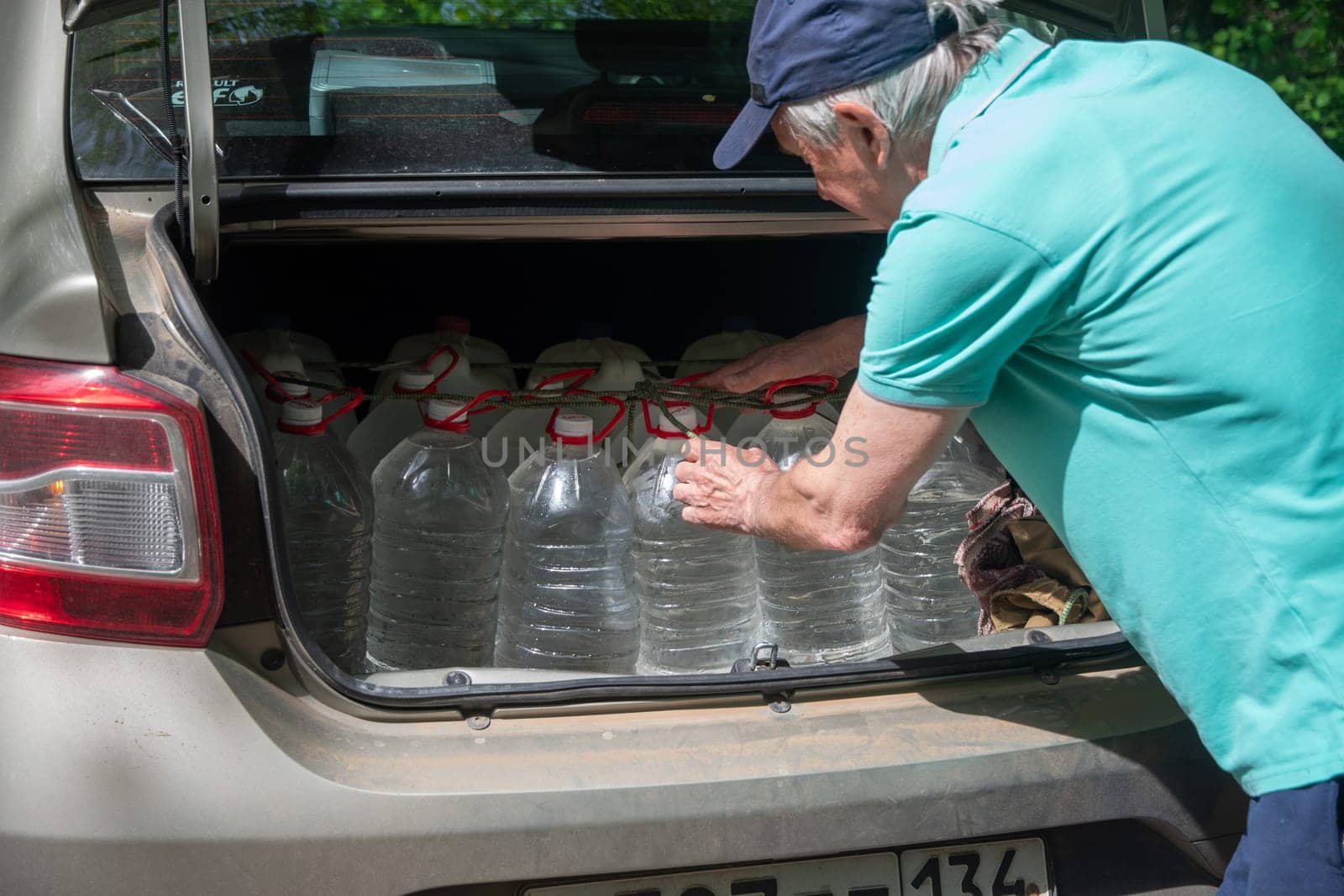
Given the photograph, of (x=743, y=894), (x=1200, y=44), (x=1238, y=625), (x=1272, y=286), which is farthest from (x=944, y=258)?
(x=1200, y=44)

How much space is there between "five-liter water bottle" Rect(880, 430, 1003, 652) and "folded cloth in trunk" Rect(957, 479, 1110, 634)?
0.37m

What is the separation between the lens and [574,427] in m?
2.14

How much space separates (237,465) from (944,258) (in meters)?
0.81

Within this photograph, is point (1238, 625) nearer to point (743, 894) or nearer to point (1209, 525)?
point (1209, 525)

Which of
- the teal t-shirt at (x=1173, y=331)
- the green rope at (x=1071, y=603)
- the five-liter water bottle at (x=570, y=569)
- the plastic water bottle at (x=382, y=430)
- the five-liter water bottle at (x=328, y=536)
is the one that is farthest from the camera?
the plastic water bottle at (x=382, y=430)

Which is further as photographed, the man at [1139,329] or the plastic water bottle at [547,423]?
the plastic water bottle at [547,423]

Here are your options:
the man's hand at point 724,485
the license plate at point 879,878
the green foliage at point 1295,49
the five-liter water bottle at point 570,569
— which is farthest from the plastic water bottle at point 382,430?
the green foliage at point 1295,49

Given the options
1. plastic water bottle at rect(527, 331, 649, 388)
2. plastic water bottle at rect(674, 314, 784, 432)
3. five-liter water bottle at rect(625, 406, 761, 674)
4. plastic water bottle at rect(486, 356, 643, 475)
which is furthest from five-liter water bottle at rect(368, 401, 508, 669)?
plastic water bottle at rect(674, 314, 784, 432)

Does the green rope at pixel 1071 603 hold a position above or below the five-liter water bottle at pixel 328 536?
above

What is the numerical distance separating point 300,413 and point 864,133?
3.55ft

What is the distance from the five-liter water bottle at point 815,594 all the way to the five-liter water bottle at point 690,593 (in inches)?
1.6

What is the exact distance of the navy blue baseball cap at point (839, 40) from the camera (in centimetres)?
142

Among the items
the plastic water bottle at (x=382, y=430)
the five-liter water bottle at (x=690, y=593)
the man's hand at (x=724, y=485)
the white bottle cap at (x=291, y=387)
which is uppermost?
the man's hand at (x=724, y=485)

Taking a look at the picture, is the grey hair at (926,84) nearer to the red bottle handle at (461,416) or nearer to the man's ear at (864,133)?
the man's ear at (864,133)
